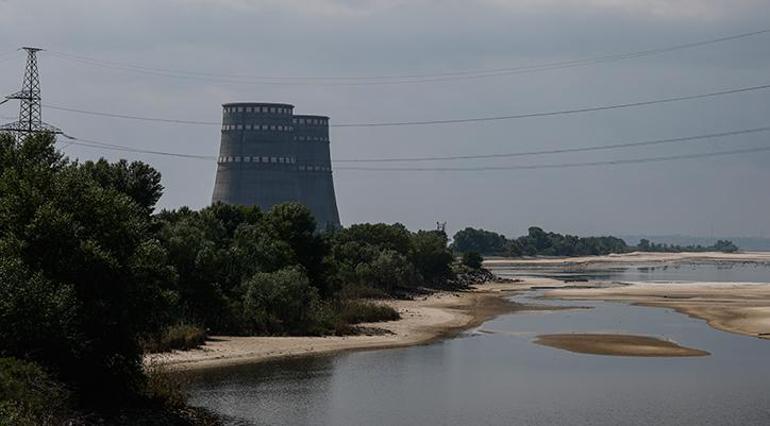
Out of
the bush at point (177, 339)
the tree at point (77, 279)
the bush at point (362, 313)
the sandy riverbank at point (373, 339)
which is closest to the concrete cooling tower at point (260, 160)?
the sandy riverbank at point (373, 339)

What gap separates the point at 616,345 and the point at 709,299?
52.5 meters

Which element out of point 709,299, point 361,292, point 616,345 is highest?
point 361,292

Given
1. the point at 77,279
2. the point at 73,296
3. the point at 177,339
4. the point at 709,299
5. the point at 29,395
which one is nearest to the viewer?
the point at 29,395

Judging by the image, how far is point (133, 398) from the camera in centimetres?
3472

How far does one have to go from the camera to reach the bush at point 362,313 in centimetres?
7369

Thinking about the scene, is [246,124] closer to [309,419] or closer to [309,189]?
[309,189]

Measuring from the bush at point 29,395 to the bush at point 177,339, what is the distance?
20.5 metres

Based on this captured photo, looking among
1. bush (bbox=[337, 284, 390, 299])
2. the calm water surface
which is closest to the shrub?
the calm water surface

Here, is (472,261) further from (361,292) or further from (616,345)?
(616,345)

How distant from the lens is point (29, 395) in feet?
91.7

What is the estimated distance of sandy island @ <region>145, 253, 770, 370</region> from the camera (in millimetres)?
54812

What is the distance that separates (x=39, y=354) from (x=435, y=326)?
47.7 m

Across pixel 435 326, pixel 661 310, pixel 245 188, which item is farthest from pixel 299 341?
pixel 245 188

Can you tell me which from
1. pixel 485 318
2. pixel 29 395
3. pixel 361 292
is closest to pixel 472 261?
pixel 361 292
